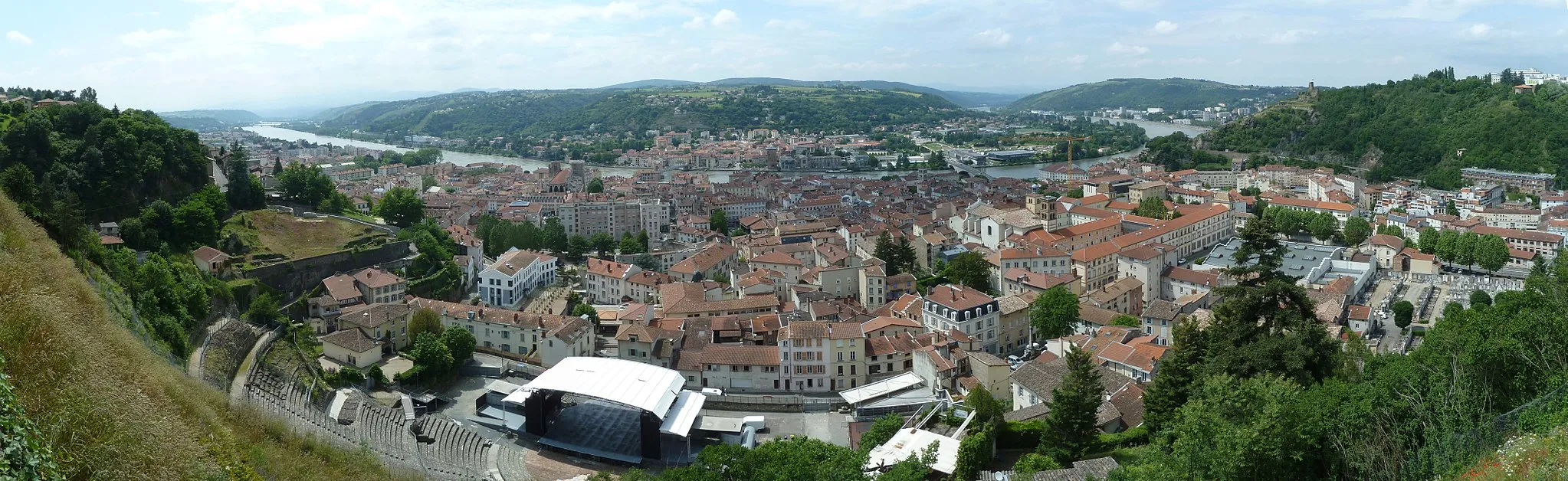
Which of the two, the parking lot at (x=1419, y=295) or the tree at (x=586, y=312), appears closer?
the tree at (x=586, y=312)

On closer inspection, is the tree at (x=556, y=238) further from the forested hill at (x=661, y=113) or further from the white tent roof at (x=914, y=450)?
the forested hill at (x=661, y=113)

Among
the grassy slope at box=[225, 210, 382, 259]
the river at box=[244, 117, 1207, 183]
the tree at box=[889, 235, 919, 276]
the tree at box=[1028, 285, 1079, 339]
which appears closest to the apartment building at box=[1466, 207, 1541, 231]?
the tree at box=[889, 235, 919, 276]

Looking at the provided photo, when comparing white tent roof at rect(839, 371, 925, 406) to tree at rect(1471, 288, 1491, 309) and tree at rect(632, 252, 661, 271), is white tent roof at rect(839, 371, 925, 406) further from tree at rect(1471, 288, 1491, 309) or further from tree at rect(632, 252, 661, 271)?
tree at rect(1471, 288, 1491, 309)

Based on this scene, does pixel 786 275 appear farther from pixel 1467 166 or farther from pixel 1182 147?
pixel 1182 147

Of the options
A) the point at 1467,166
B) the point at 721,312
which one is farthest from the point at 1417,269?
the point at 1467,166

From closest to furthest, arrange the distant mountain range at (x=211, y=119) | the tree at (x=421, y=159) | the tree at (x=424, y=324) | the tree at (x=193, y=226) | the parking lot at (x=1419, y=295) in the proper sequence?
the tree at (x=424, y=324), the tree at (x=193, y=226), the parking lot at (x=1419, y=295), the tree at (x=421, y=159), the distant mountain range at (x=211, y=119)

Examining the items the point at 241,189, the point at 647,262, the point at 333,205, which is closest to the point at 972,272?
the point at 647,262

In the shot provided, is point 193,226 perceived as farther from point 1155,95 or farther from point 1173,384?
point 1155,95

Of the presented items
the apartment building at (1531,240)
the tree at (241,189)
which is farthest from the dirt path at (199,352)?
the apartment building at (1531,240)
